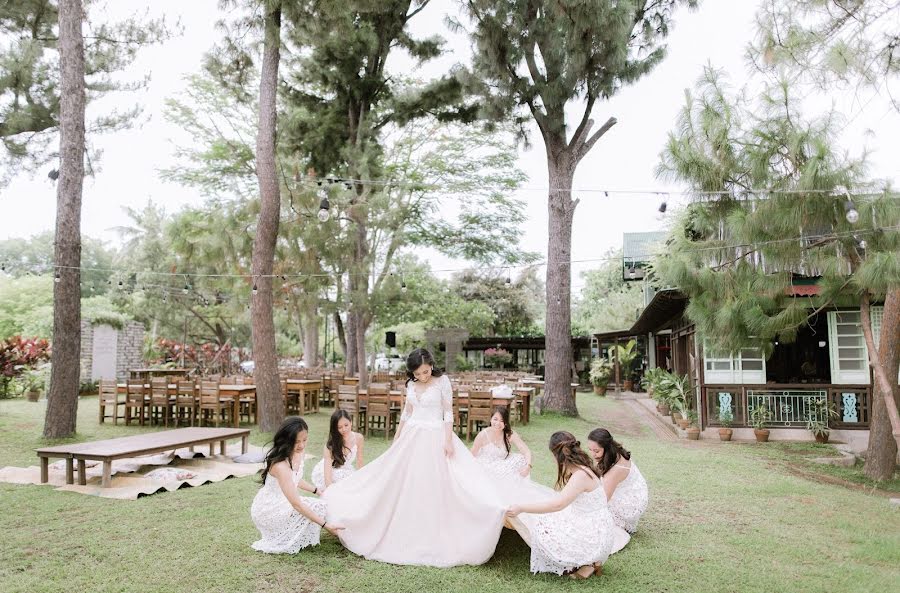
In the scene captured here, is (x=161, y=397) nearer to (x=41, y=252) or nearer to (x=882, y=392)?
(x=882, y=392)

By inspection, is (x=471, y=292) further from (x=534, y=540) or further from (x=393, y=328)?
(x=534, y=540)

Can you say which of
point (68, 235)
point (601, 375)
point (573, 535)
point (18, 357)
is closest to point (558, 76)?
point (68, 235)

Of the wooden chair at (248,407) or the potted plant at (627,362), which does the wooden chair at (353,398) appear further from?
the potted plant at (627,362)

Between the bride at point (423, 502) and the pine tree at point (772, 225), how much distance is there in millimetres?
4275

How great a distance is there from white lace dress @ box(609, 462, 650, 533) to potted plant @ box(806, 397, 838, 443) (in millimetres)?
7985

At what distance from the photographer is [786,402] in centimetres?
1184

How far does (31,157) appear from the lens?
13.4 m

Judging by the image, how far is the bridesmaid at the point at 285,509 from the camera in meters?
4.48

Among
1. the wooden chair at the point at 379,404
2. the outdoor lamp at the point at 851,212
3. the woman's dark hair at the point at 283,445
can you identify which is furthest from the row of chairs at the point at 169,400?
the outdoor lamp at the point at 851,212

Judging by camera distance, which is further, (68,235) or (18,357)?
(18,357)

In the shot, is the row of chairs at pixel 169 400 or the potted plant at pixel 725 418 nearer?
the row of chairs at pixel 169 400

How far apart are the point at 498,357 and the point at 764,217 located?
879 inches

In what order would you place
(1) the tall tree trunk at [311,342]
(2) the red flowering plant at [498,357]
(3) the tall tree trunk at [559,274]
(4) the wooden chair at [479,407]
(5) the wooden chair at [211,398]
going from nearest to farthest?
(4) the wooden chair at [479,407] → (5) the wooden chair at [211,398] → (3) the tall tree trunk at [559,274] → (1) the tall tree trunk at [311,342] → (2) the red flowering plant at [498,357]

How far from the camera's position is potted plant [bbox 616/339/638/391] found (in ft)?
83.9
